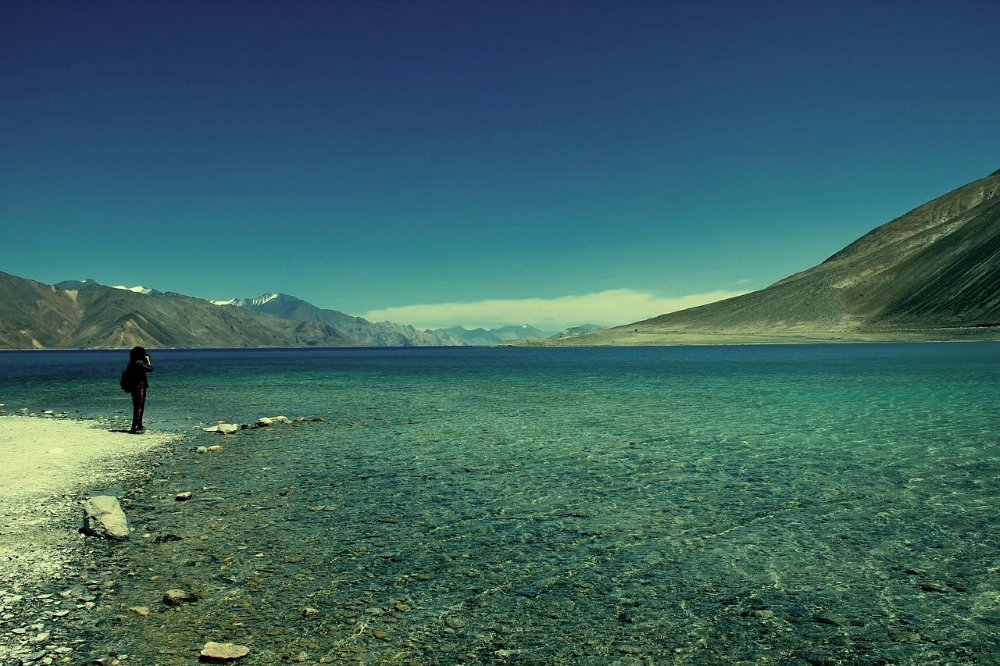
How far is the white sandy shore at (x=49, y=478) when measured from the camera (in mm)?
10203

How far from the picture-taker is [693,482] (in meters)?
15.5

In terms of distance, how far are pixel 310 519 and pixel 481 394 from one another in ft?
105

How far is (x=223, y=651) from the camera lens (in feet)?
22.9

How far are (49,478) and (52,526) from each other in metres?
5.19

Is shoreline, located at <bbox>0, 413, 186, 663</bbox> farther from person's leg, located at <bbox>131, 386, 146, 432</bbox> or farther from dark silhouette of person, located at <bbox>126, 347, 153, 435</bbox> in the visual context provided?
dark silhouette of person, located at <bbox>126, 347, 153, 435</bbox>

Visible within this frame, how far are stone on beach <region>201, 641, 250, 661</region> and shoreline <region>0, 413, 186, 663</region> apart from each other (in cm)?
155

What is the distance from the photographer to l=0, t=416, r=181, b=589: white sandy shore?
10203mm

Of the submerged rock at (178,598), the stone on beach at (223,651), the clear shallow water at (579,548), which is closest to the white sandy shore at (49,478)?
the clear shallow water at (579,548)

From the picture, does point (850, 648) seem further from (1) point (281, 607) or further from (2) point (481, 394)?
(2) point (481, 394)

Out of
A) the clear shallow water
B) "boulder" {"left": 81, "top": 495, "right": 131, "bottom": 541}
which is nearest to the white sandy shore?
"boulder" {"left": 81, "top": 495, "right": 131, "bottom": 541}

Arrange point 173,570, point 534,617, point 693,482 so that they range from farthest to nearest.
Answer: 1. point 693,482
2. point 173,570
3. point 534,617

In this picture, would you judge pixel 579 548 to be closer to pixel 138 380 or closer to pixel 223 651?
pixel 223 651

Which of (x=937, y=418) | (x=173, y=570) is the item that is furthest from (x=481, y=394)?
(x=173, y=570)

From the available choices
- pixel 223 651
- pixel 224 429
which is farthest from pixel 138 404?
pixel 223 651
